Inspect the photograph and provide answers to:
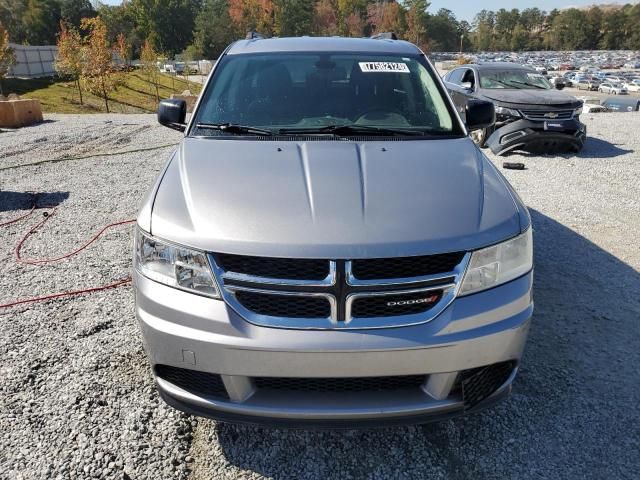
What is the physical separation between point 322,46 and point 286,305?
2390 millimetres

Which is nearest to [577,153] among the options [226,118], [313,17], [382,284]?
[226,118]

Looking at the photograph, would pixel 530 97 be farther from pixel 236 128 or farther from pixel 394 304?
pixel 394 304

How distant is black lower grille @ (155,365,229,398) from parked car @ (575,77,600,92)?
62780mm

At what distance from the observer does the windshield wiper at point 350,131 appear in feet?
9.54

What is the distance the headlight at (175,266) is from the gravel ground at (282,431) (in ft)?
2.78

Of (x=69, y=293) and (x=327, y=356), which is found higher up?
(x=327, y=356)

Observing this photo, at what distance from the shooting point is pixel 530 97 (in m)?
9.24

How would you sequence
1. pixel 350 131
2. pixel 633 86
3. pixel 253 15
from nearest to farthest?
pixel 350 131, pixel 633 86, pixel 253 15

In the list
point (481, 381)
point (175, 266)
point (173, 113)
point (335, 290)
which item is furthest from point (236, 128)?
point (481, 381)

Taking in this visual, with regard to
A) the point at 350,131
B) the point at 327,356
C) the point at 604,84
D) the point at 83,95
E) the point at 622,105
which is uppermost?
the point at 350,131

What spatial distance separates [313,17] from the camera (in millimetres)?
78812

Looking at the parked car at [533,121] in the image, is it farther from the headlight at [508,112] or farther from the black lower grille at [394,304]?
the black lower grille at [394,304]

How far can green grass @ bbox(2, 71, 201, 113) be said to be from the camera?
28656 millimetres

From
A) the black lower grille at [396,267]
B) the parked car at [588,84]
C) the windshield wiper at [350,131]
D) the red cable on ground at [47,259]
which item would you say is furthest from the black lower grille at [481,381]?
the parked car at [588,84]
